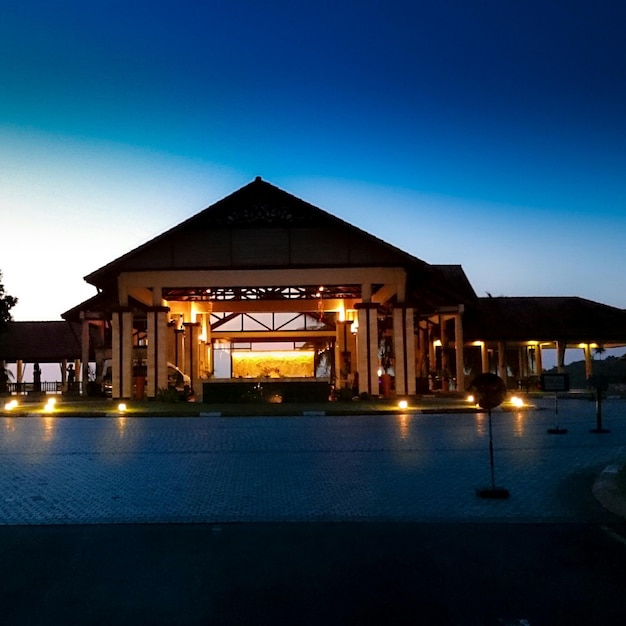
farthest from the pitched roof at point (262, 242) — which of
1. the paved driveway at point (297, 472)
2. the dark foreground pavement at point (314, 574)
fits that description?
the dark foreground pavement at point (314, 574)

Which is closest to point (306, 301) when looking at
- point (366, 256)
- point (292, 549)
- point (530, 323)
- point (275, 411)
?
point (366, 256)

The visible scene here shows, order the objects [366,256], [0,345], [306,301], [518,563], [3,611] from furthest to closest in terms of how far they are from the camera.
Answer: [0,345], [306,301], [366,256], [518,563], [3,611]

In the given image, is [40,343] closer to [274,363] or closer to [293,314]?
[274,363]

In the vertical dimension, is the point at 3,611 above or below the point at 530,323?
below

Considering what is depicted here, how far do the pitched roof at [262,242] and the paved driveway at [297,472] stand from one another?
1342 cm

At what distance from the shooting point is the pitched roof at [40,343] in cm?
5100

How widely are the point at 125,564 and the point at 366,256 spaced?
91.0ft

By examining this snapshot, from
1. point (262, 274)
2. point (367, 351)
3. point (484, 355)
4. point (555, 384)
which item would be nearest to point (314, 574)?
point (555, 384)

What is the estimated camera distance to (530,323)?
4353cm

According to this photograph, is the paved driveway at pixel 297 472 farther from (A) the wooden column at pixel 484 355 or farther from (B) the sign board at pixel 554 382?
(A) the wooden column at pixel 484 355

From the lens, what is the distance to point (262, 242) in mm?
32875

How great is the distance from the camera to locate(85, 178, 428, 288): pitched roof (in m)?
32.5

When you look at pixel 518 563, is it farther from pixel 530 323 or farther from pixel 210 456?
pixel 530 323

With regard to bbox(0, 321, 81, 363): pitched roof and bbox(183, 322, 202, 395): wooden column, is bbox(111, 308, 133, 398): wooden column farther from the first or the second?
bbox(0, 321, 81, 363): pitched roof
